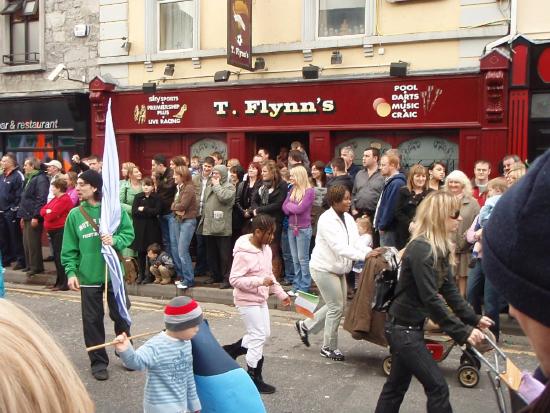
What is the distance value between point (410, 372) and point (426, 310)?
1.51 ft

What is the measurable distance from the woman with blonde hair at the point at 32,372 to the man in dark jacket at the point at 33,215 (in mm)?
11369

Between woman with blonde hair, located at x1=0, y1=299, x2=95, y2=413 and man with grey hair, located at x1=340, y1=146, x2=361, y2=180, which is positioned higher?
man with grey hair, located at x1=340, y1=146, x2=361, y2=180

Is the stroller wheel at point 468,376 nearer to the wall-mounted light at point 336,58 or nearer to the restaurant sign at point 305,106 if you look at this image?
the restaurant sign at point 305,106

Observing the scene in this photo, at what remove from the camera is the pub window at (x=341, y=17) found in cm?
1276

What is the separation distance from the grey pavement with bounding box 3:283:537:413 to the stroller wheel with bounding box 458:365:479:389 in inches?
2.3

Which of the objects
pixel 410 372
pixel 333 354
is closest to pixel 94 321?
pixel 333 354

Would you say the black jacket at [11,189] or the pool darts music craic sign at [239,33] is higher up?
the pool darts music craic sign at [239,33]

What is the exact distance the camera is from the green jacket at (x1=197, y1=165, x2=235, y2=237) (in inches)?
412

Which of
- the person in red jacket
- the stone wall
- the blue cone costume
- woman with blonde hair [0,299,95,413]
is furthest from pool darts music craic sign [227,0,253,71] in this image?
woman with blonde hair [0,299,95,413]

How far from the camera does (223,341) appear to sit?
8055 mm

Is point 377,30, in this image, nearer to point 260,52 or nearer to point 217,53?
point 260,52

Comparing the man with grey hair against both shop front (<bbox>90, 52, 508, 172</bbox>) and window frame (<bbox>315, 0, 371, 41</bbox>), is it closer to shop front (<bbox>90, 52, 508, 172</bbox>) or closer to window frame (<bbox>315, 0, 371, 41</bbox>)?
shop front (<bbox>90, 52, 508, 172</bbox>)

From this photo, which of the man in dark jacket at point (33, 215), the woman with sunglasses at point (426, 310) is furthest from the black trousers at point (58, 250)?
the woman with sunglasses at point (426, 310)

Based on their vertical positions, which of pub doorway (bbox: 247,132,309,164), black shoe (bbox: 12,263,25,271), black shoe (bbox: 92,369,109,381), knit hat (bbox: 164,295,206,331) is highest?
pub doorway (bbox: 247,132,309,164)
